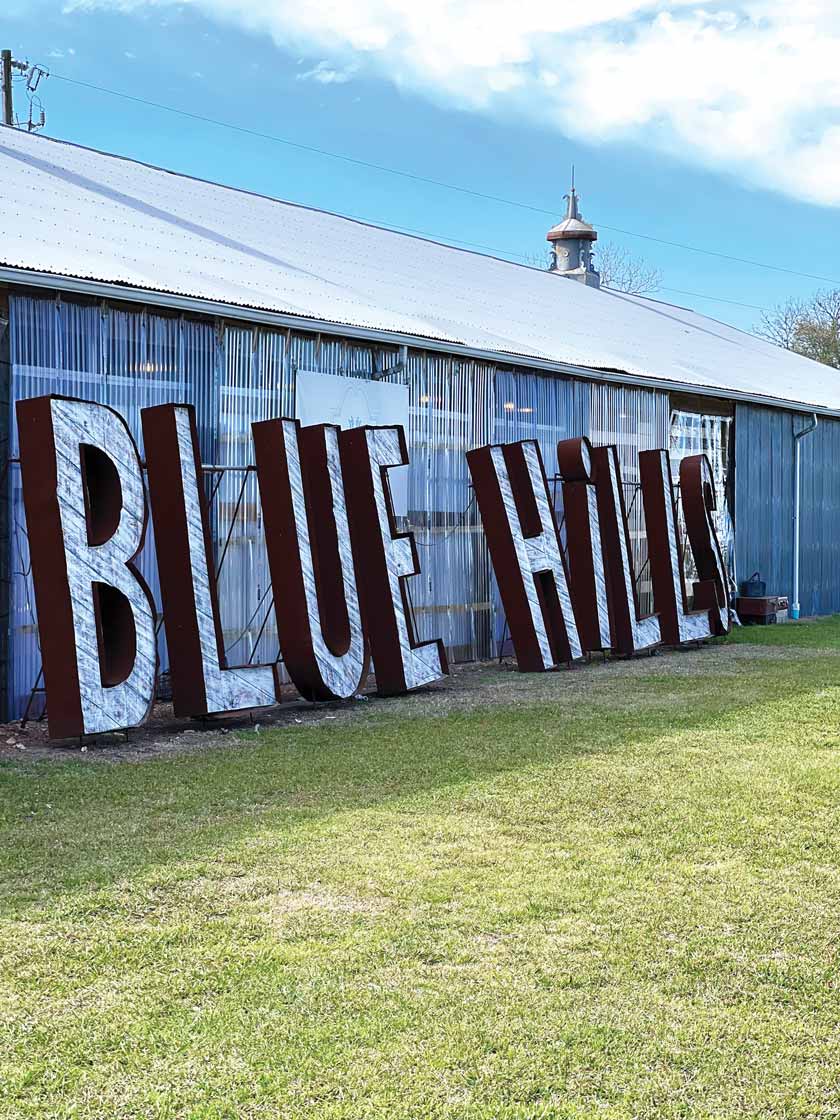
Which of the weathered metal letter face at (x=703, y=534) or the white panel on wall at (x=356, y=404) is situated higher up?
the white panel on wall at (x=356, y=404)

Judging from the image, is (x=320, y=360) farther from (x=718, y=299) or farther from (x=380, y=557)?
(x=718, y=299)

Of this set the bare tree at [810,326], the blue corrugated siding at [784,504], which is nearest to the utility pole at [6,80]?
the blue corrugated siding at [784,504]

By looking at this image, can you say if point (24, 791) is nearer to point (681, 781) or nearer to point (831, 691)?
point (681, 781)

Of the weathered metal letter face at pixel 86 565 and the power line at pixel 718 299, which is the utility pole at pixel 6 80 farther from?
the power line at pixel 718 299

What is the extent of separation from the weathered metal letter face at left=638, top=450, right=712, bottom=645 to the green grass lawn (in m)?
5.41

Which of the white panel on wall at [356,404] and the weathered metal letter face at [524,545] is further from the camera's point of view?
the weathered metal letter face at [524,545]

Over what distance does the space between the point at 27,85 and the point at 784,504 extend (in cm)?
1957

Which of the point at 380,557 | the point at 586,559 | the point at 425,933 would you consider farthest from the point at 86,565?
the point at 586,559

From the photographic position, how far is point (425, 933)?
4.23 m

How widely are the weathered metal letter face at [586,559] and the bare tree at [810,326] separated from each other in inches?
1349

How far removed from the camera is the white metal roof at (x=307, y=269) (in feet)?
33.1

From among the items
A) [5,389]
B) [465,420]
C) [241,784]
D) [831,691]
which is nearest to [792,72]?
[465,420]

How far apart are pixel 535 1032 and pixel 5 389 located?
6.36 metres

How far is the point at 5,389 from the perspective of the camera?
334 inches
